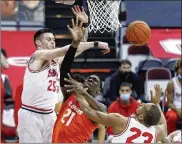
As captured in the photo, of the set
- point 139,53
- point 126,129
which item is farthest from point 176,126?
Result: point 126,129

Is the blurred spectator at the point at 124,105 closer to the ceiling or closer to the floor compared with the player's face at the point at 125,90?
closer to the floor

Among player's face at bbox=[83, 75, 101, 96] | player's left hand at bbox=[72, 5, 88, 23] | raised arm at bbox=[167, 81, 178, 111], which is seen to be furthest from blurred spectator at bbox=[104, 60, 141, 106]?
player's face at bbox=[83, 75, 101, 96]

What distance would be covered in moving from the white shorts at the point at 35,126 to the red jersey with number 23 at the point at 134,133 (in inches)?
49.0

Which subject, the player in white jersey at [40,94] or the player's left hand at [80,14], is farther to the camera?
the player in white jersey at [40,94]

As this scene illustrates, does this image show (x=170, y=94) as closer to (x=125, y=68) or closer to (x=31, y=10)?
(x=125, y=68)

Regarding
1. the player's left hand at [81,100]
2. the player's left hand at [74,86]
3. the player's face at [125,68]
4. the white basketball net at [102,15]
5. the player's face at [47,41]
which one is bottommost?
the player's face at [125,68]

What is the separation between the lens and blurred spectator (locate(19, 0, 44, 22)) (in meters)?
14.2

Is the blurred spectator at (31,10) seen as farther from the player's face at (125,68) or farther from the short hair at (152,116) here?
the short hair at (152,116)

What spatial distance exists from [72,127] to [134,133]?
930mm

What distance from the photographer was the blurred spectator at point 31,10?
1421 centimetres

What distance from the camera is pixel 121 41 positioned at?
13875 mm

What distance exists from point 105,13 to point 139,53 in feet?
16.1

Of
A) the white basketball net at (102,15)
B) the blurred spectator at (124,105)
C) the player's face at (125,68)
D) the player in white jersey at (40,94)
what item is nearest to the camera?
the player in white jersey at (40,94)

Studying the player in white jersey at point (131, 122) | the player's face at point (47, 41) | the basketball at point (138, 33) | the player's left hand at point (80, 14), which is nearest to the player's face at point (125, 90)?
the basketball at point (138, 33)
